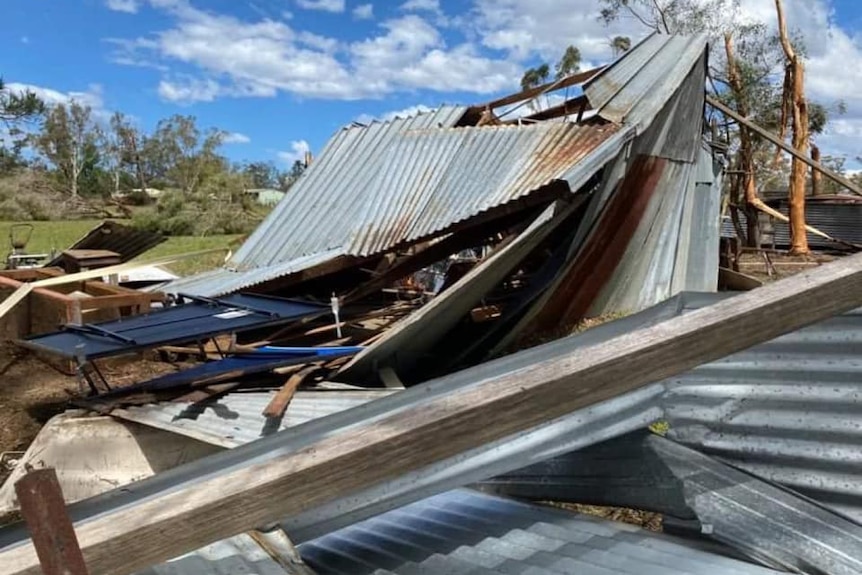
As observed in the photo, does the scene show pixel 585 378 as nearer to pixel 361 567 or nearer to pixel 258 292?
pixel 361 567

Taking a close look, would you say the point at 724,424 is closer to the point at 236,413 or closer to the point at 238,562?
the point at 238,562

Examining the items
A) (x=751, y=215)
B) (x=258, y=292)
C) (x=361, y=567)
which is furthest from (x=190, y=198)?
(x=361, y=567)

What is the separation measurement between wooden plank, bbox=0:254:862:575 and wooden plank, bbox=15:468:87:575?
0.02 m

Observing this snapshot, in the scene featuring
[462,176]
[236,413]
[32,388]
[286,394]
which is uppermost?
[462,176]

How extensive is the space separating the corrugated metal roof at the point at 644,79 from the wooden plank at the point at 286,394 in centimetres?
Answer: 345

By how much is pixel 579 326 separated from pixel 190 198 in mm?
33017

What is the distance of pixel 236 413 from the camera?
14.7 feet

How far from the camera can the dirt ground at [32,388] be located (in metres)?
5.67

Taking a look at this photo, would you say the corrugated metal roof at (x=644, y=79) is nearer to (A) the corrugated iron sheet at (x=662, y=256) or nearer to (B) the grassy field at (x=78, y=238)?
(A) the corrugated iron sheet at (x=662, y=256)

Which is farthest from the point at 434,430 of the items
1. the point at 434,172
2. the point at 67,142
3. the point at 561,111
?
the point at 67,142

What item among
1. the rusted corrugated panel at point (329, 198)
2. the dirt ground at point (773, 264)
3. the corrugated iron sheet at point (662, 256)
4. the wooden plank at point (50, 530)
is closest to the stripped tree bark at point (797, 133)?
the dirt ground at point (773, 264)

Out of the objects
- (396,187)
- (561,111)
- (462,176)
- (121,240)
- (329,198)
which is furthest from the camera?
(121,240)

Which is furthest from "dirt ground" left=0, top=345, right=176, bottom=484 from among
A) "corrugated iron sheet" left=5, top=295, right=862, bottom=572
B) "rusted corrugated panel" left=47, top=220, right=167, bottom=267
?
"corrugated iron sheet" left=5, top=295, right=862, bottom=572

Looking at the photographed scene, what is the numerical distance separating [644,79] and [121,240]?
26.1 feet
